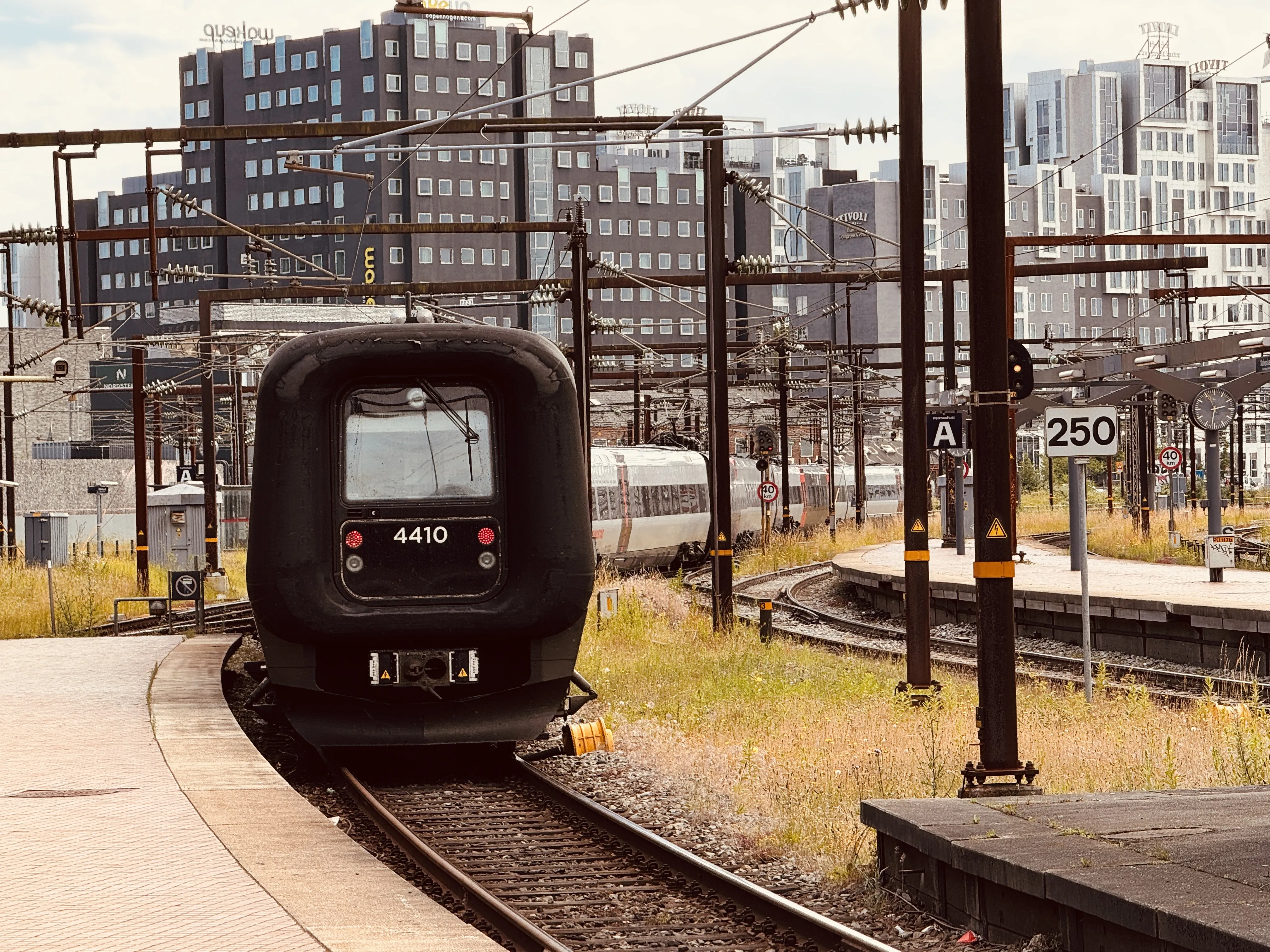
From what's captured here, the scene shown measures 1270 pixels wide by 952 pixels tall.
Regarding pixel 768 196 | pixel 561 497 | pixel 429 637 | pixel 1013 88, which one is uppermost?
pixel 1013 88

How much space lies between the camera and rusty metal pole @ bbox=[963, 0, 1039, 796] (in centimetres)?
957

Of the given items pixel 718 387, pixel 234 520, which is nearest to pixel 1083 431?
pixel 718 387

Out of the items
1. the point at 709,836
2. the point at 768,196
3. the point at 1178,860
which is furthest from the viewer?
the point at 768,196

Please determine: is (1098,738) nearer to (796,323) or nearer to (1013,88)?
(796,323)

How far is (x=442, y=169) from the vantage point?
110875mm

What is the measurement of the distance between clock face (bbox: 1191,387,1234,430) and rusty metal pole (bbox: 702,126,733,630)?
8.06m

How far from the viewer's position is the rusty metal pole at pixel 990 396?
9.57 m

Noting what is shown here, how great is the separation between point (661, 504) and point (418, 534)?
27.5 metres

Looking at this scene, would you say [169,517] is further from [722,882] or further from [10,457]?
[722,882]

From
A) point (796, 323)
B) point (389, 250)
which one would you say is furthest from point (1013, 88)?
point (389, 250)

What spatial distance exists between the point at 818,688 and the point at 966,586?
1125 cm

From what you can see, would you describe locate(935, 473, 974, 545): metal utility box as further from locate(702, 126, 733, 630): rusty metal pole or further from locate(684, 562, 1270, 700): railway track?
locate(702, 126, 733, 630): rusty metal pole

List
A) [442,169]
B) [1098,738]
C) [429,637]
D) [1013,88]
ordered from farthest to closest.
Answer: [1013,88], [442,169], [1098,738], [429,637]

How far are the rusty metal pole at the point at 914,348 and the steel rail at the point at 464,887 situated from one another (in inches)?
243
